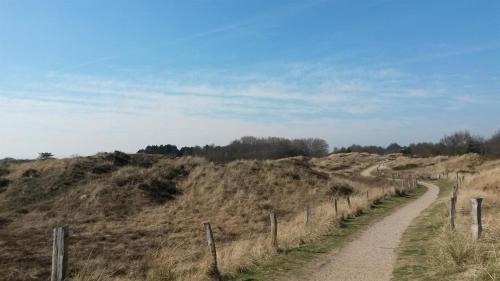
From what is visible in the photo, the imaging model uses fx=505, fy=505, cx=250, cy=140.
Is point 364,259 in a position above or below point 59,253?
below

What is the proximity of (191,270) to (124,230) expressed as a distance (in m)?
16.7

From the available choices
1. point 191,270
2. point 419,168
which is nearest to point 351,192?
point 191,270

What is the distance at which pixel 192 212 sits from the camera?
33969mm

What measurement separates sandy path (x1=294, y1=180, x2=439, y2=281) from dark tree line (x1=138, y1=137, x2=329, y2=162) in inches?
1899

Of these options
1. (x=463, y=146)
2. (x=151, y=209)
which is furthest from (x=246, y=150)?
(x=151, y=209)

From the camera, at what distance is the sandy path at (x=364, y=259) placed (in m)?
11.4

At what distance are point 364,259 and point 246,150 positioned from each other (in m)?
110

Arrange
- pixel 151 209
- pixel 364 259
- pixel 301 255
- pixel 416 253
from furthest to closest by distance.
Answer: pixel 151 209 → pixel 301 255 → pixel 416 253 → pixel 364 259

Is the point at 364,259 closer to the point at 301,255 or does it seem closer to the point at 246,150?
the point at 301,255

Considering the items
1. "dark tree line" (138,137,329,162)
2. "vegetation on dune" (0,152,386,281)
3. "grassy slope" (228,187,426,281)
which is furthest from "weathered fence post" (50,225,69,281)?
"dark tree line" (138,137,329,162)

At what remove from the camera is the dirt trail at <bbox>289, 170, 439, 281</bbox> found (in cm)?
1134

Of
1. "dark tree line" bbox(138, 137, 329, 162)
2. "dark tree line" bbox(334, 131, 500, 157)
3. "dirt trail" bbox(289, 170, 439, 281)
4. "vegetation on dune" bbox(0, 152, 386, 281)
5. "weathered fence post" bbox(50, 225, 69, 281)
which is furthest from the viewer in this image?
"dark tree line" bbox(334, 131, 500, 157)

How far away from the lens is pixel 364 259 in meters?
13.3

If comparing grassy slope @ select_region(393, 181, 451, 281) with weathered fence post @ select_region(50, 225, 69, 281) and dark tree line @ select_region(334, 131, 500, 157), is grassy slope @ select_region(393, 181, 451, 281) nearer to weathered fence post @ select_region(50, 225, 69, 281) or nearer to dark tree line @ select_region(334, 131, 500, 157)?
weathered fence post @ select_region(50, 225, 69, 281)
